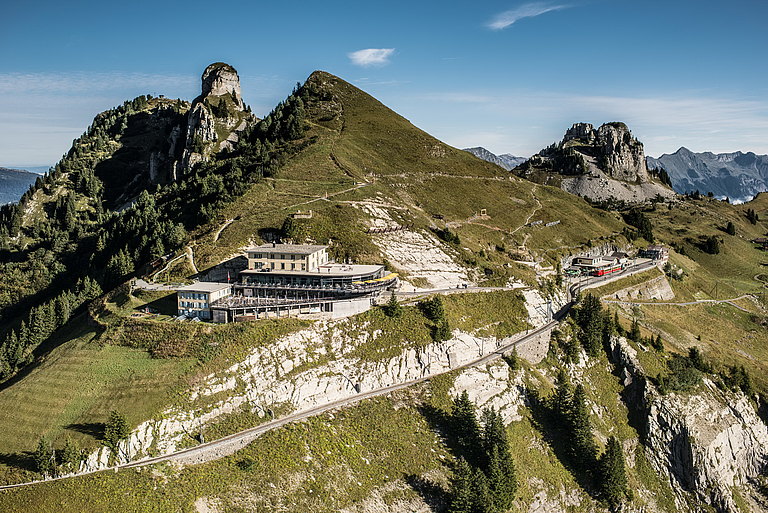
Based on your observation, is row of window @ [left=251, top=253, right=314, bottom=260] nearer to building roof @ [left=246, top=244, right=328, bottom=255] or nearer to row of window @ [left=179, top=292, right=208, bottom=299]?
building roof @ [left=246, top=244, right=328, bottom=255]

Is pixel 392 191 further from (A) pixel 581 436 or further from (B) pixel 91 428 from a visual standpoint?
(B) pixel 91 428

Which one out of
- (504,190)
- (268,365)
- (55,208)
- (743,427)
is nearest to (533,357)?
(743,427)

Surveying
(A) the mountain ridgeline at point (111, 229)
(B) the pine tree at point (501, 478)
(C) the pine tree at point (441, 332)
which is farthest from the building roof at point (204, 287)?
(B) the pine tree at point (501, 478)

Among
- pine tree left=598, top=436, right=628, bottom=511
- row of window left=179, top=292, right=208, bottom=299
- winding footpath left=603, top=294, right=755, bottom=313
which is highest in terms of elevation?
row of window left=179, top=292, right=208, bottom=299

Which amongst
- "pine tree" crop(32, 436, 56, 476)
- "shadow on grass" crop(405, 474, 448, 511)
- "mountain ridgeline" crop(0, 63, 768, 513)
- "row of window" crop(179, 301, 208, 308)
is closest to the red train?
"mountain ridgeline" crop(0, 63, 768, 513)

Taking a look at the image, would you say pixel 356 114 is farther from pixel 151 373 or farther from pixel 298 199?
pixel 151 373
